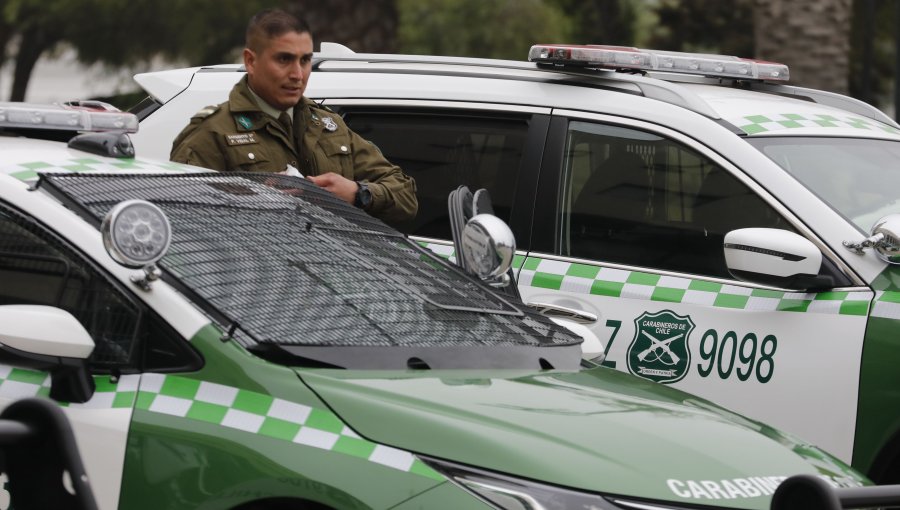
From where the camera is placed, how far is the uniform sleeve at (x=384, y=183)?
5.34 m

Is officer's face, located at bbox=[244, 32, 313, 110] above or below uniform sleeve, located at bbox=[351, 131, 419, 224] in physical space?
above

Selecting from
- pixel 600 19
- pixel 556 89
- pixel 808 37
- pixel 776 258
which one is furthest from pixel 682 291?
pixel 600 19

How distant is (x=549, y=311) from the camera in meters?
5.30

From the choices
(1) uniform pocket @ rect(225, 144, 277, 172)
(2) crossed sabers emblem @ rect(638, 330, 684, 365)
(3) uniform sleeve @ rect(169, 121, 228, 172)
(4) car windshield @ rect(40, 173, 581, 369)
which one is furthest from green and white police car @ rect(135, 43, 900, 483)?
(4) car windshield @ rect(40, 173, 581, 369)

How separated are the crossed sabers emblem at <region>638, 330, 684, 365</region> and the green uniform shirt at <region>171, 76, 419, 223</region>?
0.95 meters

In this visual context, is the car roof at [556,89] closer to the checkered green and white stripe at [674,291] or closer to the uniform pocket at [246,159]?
the checkered green and white stripe at [674,291]

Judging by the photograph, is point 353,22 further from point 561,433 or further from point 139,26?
point 561,433

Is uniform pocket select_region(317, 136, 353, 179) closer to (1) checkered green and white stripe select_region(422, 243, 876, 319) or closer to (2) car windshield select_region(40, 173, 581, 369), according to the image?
(1) checkered green and white stripe select_region(422, 243, 876, 319)

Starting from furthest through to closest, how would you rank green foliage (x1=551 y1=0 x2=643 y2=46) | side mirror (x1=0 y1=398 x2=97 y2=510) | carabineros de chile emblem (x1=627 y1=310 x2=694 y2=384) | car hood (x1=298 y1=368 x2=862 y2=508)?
green foliage (x1=551 y1=0 x2=643 y2=46)
carabineros de chile emblem (x1=627 y1=310 x2=694 y2=384)
car hood (x1=298 y1=368 x2=862 y2=508)
side mirror (x1=0 y1=398 x2=97 y2=510)

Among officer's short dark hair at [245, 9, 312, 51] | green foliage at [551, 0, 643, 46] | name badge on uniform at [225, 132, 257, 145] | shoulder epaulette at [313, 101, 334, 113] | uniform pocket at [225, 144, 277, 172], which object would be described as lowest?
uniform pocket at [225, 144, 277, 172]

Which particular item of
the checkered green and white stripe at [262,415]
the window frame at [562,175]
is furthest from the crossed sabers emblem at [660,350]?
the checkered green and white stripe at [262,415]

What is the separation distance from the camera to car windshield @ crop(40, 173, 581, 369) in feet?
11.6

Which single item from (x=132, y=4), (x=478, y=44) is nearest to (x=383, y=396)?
(x=132, y=4)

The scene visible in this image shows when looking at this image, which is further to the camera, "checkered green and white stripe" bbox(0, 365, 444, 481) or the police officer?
the police officer
